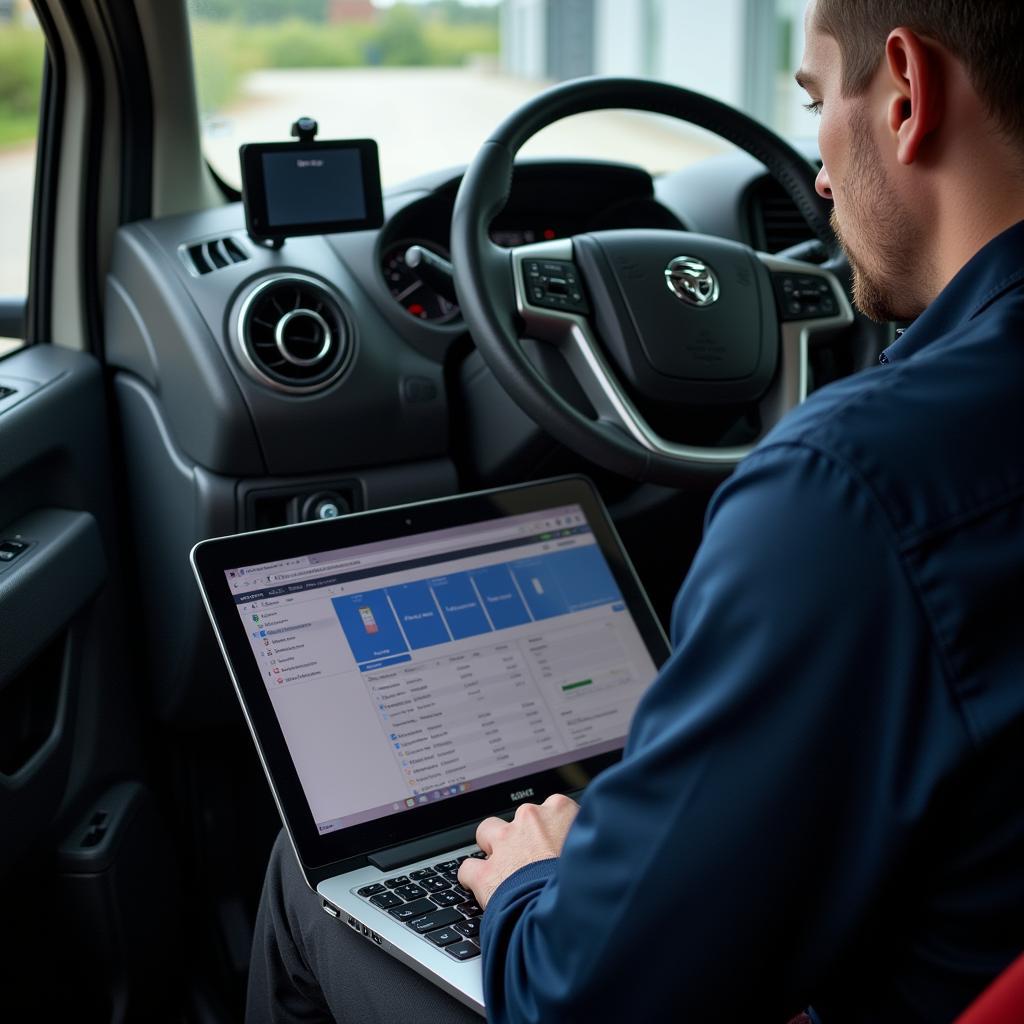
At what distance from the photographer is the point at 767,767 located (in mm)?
646

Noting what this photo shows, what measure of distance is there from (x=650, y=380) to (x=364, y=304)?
0.43m

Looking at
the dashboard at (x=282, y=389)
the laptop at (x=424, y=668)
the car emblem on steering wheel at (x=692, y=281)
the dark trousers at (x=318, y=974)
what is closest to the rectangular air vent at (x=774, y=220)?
the dashboard at (x=282, y=389)

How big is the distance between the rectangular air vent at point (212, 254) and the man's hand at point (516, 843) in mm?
885

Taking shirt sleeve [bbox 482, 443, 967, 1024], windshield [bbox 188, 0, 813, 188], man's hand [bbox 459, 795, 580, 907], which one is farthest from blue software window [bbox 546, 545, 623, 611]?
shirt sleeve [bbox 482, 443, 967, 1024]

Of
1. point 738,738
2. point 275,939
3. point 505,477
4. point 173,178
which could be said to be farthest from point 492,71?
point 738,738

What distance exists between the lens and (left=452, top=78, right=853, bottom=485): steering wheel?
4.58 ft

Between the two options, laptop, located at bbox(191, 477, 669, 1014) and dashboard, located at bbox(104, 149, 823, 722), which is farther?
dashboard, located at bbox(104, 149, 823, 722)

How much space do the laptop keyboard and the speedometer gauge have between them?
839mm

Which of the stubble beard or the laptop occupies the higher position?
the stubble beard

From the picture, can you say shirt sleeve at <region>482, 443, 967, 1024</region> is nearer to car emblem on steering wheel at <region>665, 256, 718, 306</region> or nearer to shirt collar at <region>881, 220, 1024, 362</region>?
shirt collar at <region>881, 220, 1024, 362</region>

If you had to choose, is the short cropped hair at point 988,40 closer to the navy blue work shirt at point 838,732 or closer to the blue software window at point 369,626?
the navy blue work shirt at point 838,732

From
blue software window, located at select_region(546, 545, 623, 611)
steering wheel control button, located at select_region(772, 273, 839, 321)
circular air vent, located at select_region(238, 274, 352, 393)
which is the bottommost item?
blue software window, located at select_region(546, 545, 623, 611)

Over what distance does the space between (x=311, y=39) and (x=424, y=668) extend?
1.54m

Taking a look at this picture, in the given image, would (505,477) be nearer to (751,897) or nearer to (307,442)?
(307,442)
